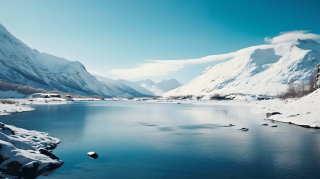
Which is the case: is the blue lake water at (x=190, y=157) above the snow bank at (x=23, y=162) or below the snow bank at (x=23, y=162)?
below

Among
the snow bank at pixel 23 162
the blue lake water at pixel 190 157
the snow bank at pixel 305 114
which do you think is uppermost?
the snow bank at pixel 305 114

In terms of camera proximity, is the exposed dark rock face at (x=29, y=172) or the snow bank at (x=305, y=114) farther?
the snow bank at (x=305, y=114)

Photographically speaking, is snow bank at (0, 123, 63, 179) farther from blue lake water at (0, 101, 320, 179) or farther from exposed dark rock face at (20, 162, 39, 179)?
blue lake water at (0, 101, 320, 179)

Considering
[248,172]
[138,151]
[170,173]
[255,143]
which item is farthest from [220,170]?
[255,143]

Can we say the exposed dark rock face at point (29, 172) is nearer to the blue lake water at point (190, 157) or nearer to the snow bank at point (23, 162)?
the snow bank at point (23, 162)

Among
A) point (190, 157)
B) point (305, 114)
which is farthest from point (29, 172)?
point (305, 114)

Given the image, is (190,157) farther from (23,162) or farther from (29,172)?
(23,162)

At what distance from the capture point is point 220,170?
1602 centimetres

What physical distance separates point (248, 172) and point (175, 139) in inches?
500

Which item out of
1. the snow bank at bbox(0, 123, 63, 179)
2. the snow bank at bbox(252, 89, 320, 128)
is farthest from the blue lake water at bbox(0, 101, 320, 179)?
the snow bank at bbox(252, 89, 320, 128)

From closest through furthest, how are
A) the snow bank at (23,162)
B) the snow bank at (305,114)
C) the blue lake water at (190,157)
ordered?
the snow bank at (23,162)
the blue lake water at (190,157)
the snow bank at (305,114)

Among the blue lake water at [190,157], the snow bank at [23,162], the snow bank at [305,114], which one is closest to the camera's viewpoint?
the snow bank at [23,162]

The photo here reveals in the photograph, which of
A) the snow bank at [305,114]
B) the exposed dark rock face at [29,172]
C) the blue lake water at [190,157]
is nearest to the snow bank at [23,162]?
the exposed dark rock face at [29,172]

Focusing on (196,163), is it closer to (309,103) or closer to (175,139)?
(175,139)
